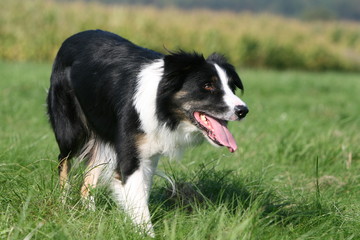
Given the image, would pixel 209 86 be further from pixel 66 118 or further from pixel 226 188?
pixel 66 118

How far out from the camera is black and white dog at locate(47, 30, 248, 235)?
10.8ft

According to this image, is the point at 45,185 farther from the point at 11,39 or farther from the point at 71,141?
the point at 11,39

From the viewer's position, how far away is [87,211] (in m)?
3.06

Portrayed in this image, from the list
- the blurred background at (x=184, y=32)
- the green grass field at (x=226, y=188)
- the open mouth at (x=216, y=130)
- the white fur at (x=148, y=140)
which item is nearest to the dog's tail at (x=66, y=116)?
the green grass field at (x=226, y=188)

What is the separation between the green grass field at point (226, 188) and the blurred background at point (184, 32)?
7.62 metres

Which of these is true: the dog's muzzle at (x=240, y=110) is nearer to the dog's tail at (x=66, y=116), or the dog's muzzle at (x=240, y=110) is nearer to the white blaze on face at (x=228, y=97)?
the white blaze on face at (x=228, y=97)

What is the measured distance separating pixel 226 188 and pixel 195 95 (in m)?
0.80

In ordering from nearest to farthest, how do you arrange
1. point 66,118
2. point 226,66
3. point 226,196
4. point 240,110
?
point 240,110 → point 226,66 → point 226,196 → point 66,118

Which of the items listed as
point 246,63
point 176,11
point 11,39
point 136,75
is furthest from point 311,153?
point 176,11

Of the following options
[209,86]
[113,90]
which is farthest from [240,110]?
[113,90]

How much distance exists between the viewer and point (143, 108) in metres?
3.38

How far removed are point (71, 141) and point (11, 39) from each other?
12.0 meters

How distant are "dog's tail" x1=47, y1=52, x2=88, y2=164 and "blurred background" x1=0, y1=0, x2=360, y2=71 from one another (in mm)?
11391

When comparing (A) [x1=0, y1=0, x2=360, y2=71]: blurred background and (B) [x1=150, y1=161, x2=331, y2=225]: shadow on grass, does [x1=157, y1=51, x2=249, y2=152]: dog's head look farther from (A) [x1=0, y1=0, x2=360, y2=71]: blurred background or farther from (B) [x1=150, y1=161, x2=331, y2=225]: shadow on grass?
(A) [x1=0, y1=0, x2=360, y2=71]: blurred background
